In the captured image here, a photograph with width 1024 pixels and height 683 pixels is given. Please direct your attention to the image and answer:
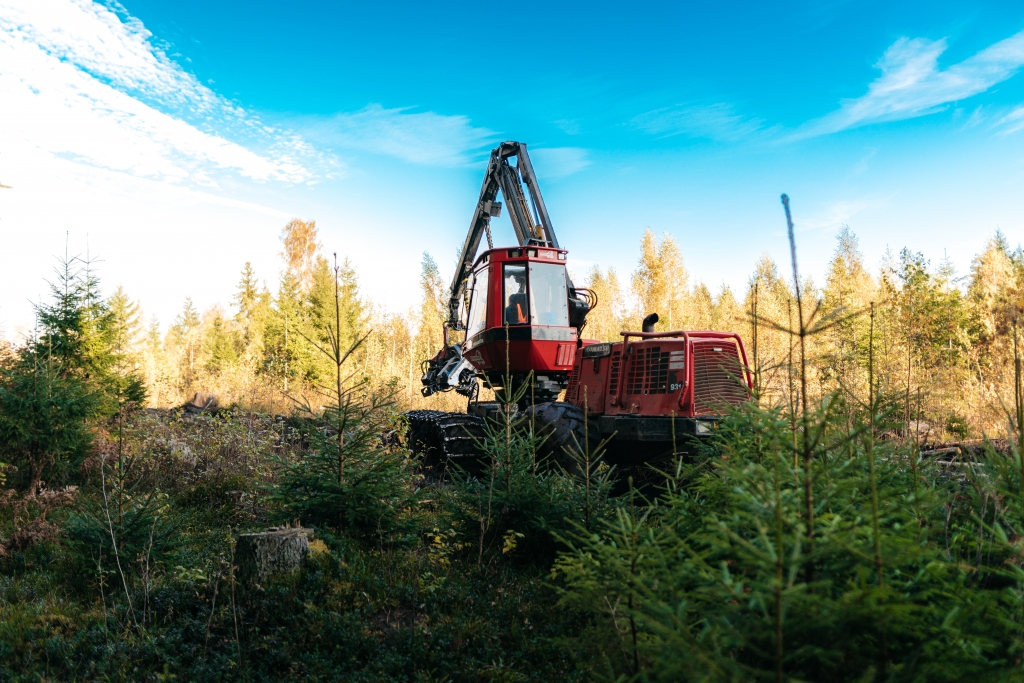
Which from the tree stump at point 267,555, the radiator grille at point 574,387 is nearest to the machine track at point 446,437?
the radiator grille at point 574,387

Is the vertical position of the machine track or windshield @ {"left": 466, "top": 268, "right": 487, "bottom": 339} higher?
windshield @ {"left": 466, "top": 268, "right": 487, "bottom": 339}

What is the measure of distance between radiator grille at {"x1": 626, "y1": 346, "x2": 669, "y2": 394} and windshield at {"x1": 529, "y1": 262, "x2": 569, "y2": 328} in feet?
7.25

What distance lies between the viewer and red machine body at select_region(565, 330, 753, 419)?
7148mm

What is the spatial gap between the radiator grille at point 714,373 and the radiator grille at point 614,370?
39.9 inches

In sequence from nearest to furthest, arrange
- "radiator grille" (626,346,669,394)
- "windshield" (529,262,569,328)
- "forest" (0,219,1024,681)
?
1. "forest" (0,219,1024,681)
2. "radiator grille" (626,346,669,394)
3. "windshield" (529,262,569,328)

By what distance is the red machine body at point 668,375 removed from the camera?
7.15 m

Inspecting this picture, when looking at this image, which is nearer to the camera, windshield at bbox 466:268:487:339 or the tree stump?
the tree stump

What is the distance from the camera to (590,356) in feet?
28.2

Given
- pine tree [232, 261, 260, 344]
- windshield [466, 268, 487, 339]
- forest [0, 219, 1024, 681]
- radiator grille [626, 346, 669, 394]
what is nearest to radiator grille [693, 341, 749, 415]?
radiator grille [626, 346, 669, 394]

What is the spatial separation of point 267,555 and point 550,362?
5748 mm

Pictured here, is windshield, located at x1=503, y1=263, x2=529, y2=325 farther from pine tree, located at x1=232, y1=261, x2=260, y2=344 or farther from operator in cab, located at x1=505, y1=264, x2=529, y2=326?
pine tree, located at x1=232, y1=261, x2=260, y2=344

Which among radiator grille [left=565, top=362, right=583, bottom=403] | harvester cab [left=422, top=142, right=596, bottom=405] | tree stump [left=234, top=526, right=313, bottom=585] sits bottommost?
tree stump [left=234, top=526, right=313, bottom=585]

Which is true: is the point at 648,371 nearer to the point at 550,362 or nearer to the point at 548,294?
the point at 550,362

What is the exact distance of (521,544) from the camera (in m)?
5.74
